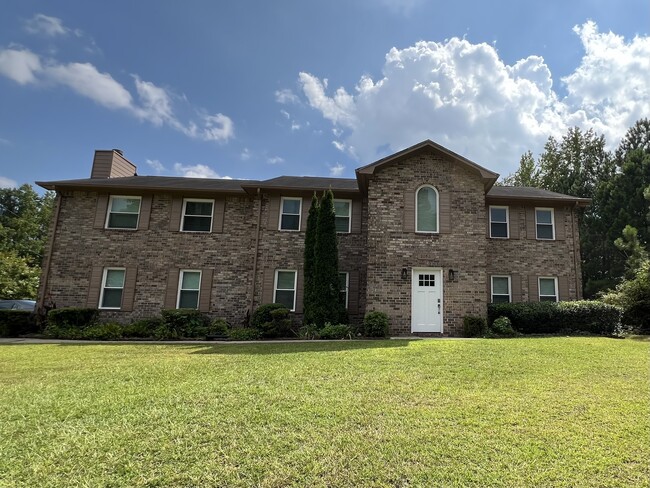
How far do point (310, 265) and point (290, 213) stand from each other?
272 cm

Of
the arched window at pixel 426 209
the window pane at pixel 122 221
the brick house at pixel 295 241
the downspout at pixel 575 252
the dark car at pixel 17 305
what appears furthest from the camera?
the dark car at pixel 17 305

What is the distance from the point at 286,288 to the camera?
44.3ft

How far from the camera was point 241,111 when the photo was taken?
15.5 meters

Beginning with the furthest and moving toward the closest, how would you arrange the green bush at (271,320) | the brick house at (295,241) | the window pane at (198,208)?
the window pane at (198,208)
the brick house at (295,241)
the green bush at (271,320)

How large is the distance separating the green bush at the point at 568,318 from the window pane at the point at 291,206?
8.37m

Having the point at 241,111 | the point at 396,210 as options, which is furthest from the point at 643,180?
the point at 241,111

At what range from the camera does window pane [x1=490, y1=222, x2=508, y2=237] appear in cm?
1443

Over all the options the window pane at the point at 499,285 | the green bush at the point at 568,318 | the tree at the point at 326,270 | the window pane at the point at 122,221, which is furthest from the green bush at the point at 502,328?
the window pane at the point at 122,221

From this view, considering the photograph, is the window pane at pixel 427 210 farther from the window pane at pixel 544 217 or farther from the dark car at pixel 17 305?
the dark car at pixel 17 305

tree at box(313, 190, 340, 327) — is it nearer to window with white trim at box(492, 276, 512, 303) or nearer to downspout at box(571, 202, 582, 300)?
window with white trim at box(492, 276, 512, 303)

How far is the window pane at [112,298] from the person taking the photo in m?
13.4

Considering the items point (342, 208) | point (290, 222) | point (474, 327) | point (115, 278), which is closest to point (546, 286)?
point (474, 327)

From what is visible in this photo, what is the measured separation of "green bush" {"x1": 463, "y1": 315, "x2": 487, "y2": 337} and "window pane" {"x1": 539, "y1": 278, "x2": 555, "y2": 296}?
14.1ft

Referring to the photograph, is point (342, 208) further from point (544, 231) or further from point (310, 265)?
point (544, 231)
